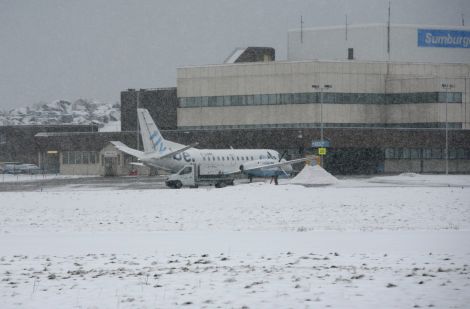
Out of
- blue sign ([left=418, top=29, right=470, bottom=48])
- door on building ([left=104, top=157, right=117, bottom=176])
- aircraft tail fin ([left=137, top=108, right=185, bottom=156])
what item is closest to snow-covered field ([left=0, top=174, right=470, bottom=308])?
aircraft tail fin ([left=137, top=108, right=185, bottom=156])

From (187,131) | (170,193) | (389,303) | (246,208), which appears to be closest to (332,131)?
(187,131)

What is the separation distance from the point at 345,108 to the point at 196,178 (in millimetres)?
43013

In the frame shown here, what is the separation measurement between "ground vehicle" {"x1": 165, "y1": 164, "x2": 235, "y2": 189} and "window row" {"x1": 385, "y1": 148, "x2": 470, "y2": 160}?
128ft

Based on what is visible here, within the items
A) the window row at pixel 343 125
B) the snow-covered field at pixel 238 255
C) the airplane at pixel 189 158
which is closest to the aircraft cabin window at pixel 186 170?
the airplane at pixel 189 158

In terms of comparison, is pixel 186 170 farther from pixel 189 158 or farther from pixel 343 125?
pixel 343 125

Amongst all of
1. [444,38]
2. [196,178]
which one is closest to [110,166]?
[196,178]

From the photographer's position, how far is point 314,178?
60.1 m

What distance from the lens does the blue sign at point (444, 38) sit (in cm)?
10844

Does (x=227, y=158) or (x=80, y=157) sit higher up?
(x=227, y=158)

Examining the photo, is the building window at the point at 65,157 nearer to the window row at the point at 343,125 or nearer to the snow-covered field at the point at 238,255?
the window row at the point at 343,125

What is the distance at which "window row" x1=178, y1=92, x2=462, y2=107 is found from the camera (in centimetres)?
9650

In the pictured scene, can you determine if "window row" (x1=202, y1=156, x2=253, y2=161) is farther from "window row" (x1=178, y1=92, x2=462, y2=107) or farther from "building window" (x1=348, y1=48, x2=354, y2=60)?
"building window" (x1=348, y1=48, x2=354, y2=60)

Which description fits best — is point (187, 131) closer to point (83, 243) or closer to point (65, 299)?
point (83, 243)

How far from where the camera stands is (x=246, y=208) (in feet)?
117
